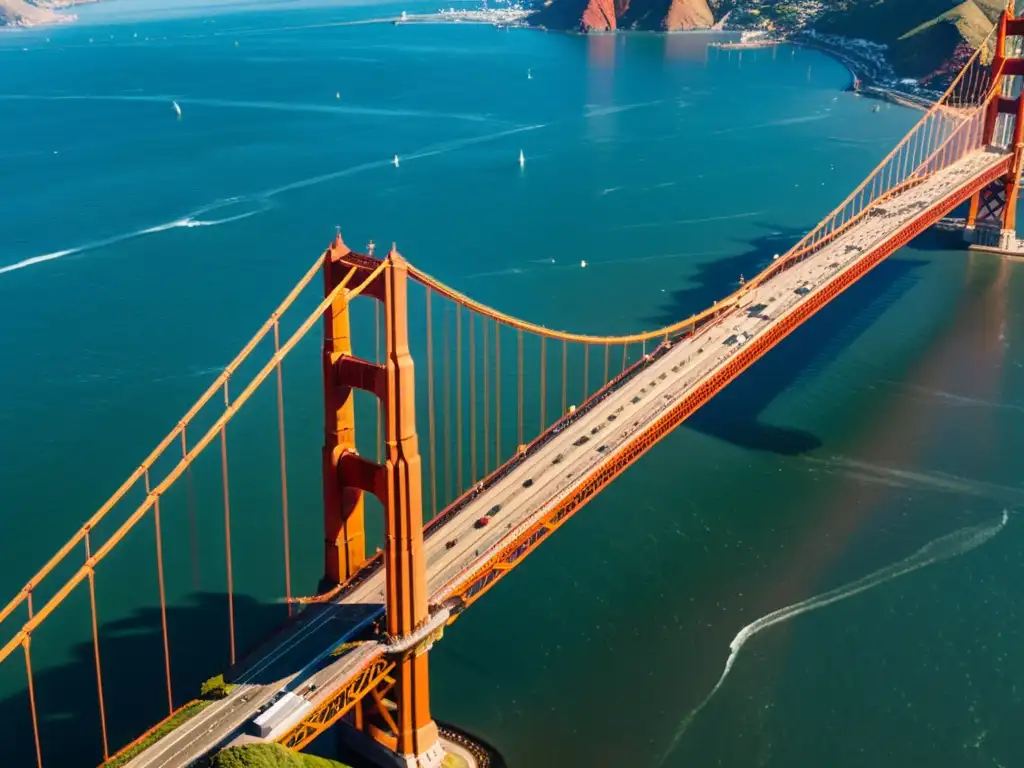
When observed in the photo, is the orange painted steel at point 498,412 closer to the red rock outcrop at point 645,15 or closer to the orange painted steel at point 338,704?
the orange painted steel at point 338,704

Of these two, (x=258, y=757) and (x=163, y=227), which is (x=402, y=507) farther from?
(x=163, y=227)

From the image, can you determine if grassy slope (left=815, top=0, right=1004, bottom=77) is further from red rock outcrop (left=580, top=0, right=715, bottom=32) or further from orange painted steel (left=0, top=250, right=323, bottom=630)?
orange painted steel (left=0, top=250, right=323, bottom=630)

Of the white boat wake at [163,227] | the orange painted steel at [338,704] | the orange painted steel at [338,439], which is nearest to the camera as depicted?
the orange painted steel at [338,704]

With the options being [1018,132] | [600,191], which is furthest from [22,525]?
[1018,132]

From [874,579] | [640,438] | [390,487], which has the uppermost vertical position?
[390,487]

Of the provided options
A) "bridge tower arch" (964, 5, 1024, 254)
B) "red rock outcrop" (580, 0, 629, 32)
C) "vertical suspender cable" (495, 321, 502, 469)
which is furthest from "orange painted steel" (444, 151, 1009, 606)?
"red rock outcrop" (580, 0, 629, 32)

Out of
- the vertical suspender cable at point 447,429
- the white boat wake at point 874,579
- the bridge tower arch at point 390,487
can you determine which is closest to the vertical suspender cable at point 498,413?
the vertical suspender cable at point 447,429

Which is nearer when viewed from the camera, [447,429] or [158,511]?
[158,511]

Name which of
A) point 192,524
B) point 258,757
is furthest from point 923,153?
point 258,757
